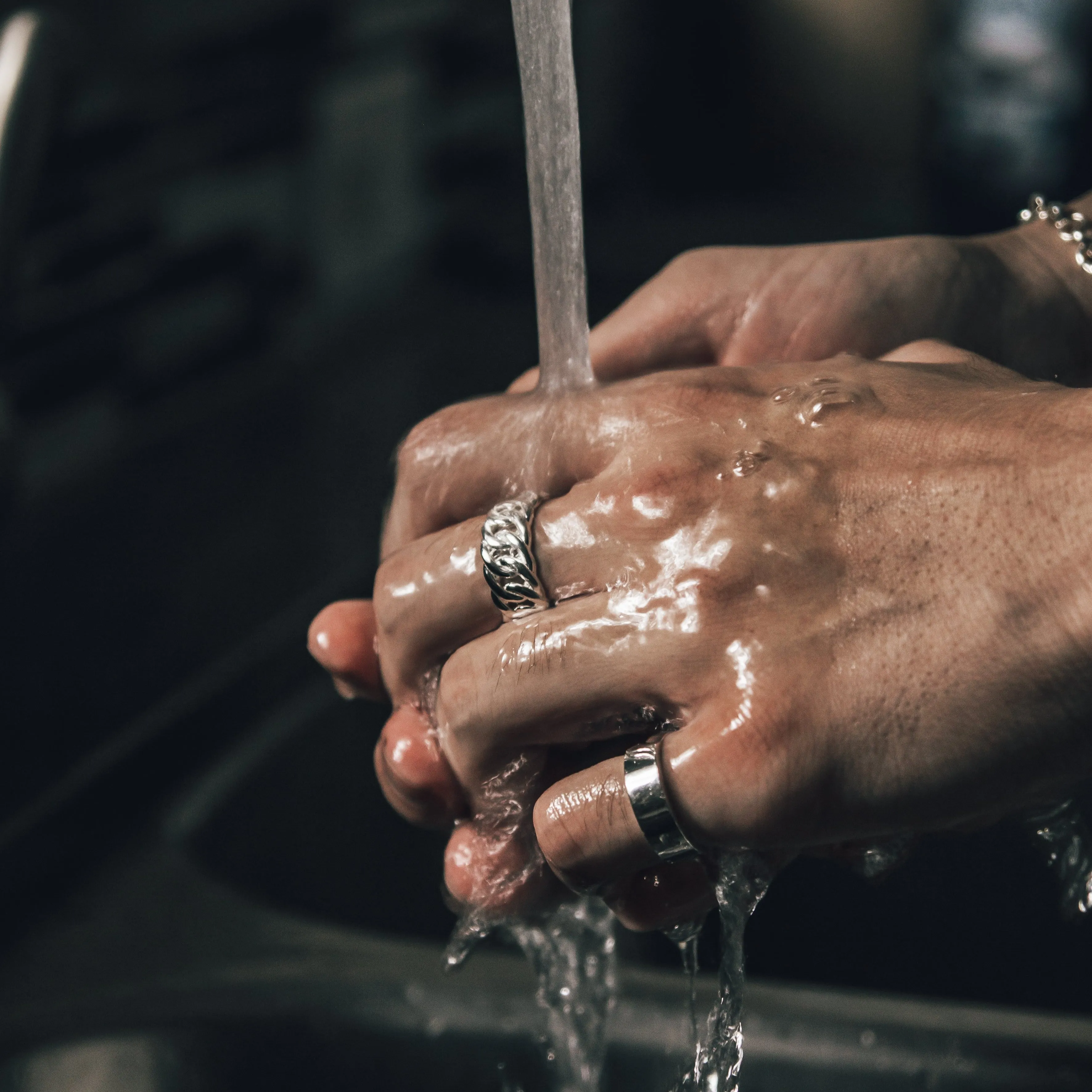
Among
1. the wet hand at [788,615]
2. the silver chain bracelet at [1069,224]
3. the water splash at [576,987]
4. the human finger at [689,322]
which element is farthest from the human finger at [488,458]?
the silver chain bracelet at [1069,224]

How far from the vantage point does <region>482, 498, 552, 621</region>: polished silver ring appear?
466mm

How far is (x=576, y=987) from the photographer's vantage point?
2.02ft

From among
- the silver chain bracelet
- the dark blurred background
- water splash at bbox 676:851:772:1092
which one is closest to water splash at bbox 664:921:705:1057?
water splash at bbox 676:851:772:1092

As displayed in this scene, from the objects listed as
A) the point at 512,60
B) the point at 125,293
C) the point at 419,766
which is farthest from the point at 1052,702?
the point at 512,60

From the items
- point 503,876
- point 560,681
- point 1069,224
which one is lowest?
point 503,876

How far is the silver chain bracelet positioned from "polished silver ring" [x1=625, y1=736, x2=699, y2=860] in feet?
1.52

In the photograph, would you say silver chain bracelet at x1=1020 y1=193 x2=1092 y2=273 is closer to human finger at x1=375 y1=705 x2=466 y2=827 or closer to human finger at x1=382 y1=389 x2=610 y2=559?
human finger at x1=382 y1=389 x2=610 y2=559

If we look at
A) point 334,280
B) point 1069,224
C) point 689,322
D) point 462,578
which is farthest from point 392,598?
point 334,280

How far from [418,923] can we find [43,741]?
1.00 feet

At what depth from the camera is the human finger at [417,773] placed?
0.50 metres

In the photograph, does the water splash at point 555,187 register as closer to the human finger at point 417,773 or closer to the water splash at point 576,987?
the human finger at point 417,773

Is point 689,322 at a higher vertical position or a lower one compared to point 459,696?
higher

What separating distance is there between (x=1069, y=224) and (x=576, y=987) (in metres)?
0.54

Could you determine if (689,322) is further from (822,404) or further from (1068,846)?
(1068,846)
